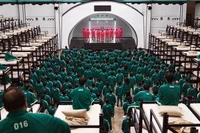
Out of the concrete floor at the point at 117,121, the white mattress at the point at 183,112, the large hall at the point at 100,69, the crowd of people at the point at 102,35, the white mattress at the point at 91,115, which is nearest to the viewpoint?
the large hall at the point at 100,69

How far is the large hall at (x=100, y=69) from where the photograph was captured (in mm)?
5074

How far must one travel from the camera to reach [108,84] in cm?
1070

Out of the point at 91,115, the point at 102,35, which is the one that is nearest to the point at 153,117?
the point at 91,115

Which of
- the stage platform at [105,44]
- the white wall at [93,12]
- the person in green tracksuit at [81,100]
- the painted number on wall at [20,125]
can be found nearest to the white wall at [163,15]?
the white wall at [93,12]

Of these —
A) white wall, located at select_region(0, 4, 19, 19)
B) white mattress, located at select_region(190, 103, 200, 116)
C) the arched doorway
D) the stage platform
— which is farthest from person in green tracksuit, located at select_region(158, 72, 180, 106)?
white wall, located at select_region(0, 4, 19, 19)

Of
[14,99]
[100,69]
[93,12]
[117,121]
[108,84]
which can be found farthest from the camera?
[93,12]

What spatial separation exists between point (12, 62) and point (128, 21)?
626 inches

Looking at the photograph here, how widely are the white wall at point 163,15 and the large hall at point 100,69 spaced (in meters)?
0.09

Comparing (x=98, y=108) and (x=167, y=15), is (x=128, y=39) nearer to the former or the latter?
(x=167, y=15)

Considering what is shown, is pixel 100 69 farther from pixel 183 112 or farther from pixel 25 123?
pixel 25 123

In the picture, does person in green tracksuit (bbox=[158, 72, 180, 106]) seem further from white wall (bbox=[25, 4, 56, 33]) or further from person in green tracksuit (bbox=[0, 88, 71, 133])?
white wall (bbox=[25, 4, 56, 33])

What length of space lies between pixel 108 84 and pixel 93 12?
1454cm

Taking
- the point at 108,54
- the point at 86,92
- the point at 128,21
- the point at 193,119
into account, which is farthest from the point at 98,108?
the point at 128,21

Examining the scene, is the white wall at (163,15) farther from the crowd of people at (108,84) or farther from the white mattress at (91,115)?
the white mattress at (91,115)
